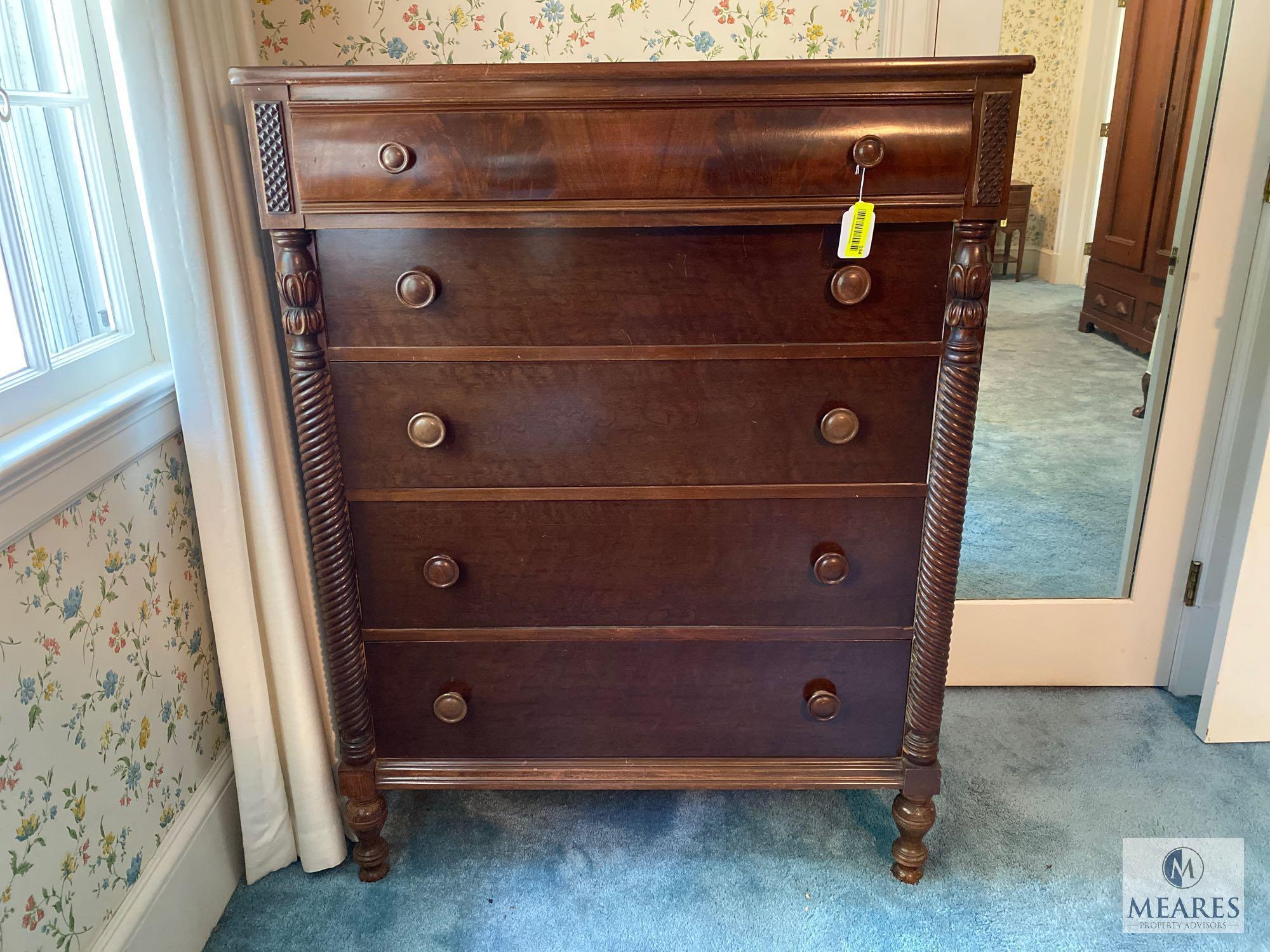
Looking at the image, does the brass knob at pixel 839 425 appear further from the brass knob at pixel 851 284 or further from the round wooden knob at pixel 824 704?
the round wooden knob at pixel 824 704

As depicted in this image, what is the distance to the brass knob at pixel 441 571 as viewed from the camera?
1.46 meters

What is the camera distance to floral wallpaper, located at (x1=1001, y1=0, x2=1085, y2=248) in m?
1.77

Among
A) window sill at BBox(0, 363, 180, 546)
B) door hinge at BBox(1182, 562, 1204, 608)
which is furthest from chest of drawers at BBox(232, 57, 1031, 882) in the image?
door hinge at BBox(1182, 562, 1204, 608)

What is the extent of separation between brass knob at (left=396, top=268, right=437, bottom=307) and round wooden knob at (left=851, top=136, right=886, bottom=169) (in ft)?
2.01

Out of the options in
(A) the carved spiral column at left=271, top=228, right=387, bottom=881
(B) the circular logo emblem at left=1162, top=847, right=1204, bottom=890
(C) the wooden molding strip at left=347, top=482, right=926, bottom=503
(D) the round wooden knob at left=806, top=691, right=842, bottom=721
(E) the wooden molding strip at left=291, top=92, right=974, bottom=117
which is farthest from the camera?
(B) the circular logo emblem at left=1162, top=847, right=1204, bottom=890

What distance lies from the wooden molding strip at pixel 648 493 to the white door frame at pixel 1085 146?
798 mm

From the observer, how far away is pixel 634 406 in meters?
1.38

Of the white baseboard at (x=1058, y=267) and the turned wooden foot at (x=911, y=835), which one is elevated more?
the white baseboard at (x=1058, y=267)

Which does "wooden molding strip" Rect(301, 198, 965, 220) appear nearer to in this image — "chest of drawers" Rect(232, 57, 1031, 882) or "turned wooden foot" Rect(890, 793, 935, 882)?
"chest of drawers" Rect(232, 57, 1031, 882)

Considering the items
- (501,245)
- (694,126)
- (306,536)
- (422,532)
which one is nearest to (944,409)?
(694,126)

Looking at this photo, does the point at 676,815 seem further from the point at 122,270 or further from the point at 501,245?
the point at 122,270

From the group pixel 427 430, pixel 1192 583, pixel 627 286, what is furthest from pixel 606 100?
pixel 1192 583

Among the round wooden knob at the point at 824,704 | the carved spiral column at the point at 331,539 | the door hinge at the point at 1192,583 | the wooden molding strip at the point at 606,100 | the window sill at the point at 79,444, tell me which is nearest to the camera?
the window sill at the point at 79,444

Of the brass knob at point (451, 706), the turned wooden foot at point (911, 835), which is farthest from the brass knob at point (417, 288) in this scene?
the turned wooden foot at point (911, 835)
